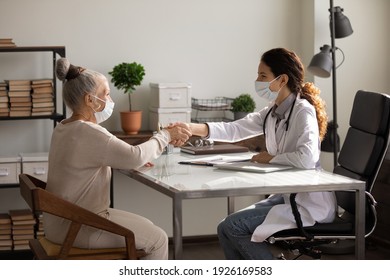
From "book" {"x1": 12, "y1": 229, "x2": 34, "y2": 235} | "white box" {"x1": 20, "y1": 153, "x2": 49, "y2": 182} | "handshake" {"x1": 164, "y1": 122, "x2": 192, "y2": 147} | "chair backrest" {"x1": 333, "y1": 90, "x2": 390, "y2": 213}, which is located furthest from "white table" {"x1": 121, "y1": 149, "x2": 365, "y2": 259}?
"book" {"x1": 12, "y1": 229, "x2": 34, "y2": 235}

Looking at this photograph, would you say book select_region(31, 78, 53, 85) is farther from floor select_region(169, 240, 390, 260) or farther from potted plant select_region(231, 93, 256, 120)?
floor select_region(169, 240, 390, 260)

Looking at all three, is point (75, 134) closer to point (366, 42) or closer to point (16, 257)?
point (16, 257)

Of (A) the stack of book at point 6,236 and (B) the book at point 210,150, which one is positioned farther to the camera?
(A) the stack of book at point 6,236

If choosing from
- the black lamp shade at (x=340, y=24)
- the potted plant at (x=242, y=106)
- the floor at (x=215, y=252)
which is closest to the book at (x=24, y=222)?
the floor at (x=215, y=252)

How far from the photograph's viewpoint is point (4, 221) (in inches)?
183

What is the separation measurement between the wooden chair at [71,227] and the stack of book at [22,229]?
153 centimetres

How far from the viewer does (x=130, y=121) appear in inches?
191

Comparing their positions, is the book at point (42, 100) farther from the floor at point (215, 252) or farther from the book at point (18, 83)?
the floor at point (215, 252)

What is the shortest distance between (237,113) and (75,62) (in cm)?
103

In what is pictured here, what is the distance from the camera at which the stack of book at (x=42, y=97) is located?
182 inches

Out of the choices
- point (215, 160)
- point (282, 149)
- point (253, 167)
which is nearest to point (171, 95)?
point (215, 160)

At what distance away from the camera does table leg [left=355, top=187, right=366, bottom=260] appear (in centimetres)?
311

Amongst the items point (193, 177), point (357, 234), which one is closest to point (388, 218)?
point (357, 234)
